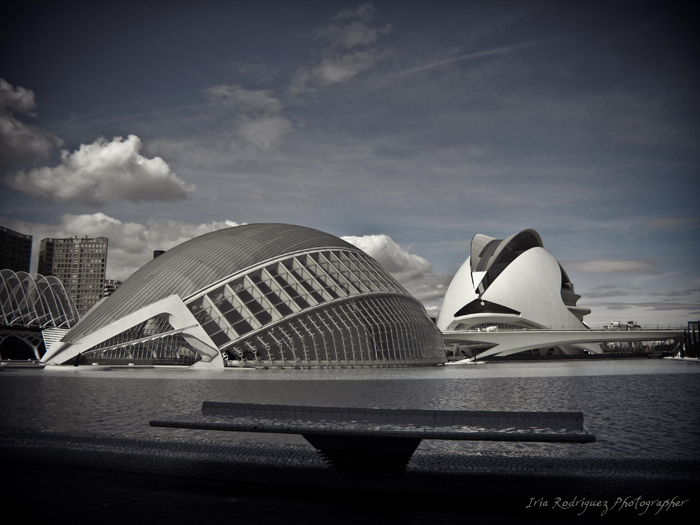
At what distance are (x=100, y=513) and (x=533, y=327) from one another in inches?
3112

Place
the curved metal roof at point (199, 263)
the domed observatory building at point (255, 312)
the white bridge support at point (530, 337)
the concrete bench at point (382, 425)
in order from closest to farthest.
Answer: the concrete bench at point (382, 425), the domed observatory building at point (255, 312), the curved metal roof at point (199, 263), the white bridge support at point (530, 337)

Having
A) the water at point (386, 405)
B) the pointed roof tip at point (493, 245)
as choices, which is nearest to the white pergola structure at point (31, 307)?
the water at point (386, 405)

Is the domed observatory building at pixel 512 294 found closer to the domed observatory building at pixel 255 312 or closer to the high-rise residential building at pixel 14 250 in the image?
the domed observatory building at pixel 255 312

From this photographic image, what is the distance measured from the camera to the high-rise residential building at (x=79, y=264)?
159625 mm

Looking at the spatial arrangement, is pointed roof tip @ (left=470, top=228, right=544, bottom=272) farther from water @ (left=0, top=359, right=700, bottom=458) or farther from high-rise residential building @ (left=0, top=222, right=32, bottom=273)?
high-rise residential building @ (left=0, top=222, right=32, bottom=273)

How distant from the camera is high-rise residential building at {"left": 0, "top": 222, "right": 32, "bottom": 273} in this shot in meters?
87.8

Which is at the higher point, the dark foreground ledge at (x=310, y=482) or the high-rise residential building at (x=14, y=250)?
the high-rise residential building at (x=14, y=250)

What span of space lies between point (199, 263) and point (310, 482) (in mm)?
31600

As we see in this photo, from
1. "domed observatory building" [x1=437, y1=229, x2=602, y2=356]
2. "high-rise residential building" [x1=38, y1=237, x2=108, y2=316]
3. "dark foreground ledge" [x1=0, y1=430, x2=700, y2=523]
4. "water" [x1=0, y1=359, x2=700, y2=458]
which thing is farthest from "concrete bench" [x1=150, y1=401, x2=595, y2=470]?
"high-rise residential building" [x1=38, y1=237, x2=108, y2=316]

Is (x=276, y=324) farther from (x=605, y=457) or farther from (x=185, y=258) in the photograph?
(x=605, y=457)

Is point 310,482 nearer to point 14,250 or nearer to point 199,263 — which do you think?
point 199,263

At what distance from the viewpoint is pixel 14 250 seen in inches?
3639

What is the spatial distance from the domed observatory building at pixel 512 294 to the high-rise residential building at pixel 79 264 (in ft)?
395

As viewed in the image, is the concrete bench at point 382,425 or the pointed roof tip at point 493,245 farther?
the pointed roof tip at point 493,245
